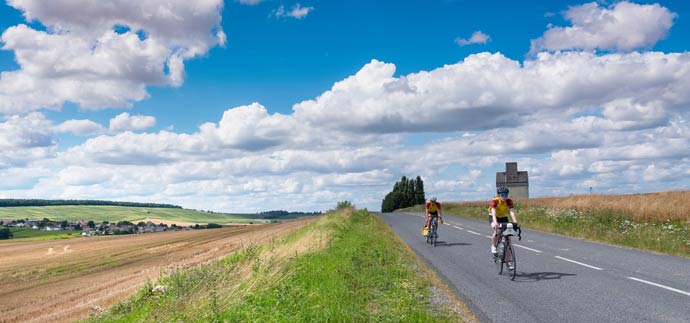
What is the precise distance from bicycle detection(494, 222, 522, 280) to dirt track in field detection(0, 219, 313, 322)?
7849mm

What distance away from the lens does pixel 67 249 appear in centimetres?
3195

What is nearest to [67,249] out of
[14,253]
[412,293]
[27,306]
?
[14,253]

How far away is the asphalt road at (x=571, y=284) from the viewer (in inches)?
322

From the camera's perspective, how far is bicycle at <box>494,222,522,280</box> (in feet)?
39.5

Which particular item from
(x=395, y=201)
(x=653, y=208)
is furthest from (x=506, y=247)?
(x=395, y=201)

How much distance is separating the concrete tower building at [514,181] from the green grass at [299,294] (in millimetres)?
66781

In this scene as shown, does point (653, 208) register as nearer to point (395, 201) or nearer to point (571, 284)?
point (571, 284)

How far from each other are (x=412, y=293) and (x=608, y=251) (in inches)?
429

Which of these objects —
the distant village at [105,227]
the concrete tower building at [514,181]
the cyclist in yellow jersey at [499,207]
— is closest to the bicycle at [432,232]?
the cyclist in yellow jersey at [499,207]

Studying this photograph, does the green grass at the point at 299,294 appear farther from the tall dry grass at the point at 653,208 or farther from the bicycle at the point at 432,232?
the tall dry grass at the point at 653,208

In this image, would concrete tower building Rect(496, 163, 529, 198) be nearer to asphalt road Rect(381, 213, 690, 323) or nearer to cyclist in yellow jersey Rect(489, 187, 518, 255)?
asphalt road Rect(381, 213, 690, 323)

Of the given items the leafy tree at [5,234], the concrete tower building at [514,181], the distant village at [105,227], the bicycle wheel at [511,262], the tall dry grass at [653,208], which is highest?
the concrete tower building at [514,181]

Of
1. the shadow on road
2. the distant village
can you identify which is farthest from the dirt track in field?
the distant village

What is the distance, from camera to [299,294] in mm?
8680
